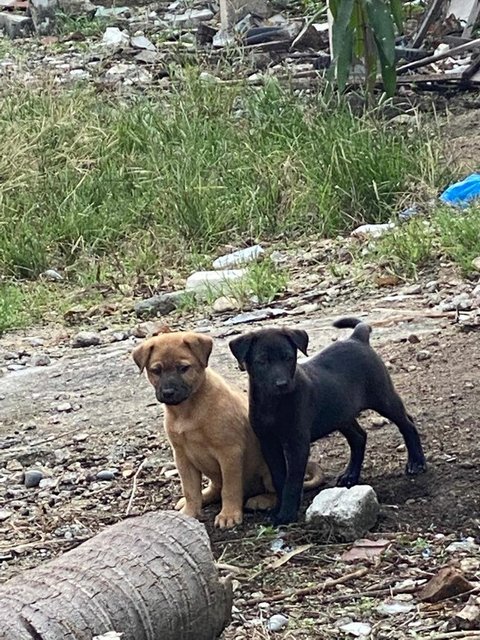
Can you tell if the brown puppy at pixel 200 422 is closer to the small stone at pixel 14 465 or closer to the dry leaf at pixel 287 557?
the dry leaf at pixel 287 557

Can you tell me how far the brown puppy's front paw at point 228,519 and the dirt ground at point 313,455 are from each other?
0.04 m

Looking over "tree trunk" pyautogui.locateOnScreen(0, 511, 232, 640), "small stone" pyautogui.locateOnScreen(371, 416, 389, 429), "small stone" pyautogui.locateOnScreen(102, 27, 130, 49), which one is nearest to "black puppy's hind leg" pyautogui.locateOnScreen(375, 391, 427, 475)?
"small stone" pyautogui.locateOnScreen(371, 416, 389, 429)

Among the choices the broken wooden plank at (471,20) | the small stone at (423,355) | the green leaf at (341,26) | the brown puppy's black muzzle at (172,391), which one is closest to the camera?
the brown puppy's black muzzle at (172,391)

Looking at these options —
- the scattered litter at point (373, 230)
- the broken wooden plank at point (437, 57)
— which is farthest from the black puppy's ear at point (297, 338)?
the broken wooden plank at point (437, 57)

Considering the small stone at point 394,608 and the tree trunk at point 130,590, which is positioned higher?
the tree trunk at point 130,590

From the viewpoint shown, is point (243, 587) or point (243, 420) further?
point (243, 420)

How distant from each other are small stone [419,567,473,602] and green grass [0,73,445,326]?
504 cm

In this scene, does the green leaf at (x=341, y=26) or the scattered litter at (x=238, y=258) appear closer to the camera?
the scattered litter at (x=238, y=258)

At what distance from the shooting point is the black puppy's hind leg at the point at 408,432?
491 centimetres

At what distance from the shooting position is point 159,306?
7.95 m

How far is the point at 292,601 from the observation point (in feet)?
13.3

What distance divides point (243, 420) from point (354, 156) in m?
4.54

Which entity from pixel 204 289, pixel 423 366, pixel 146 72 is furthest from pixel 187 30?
pixel 423 366

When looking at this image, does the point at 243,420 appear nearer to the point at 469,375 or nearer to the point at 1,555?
the point at 1,555
